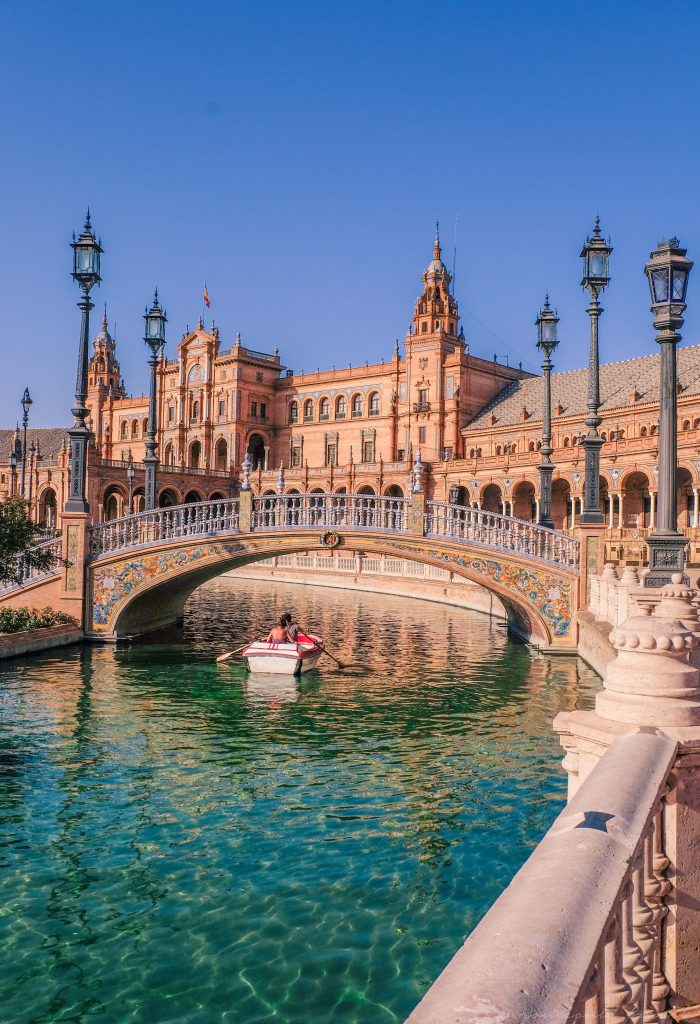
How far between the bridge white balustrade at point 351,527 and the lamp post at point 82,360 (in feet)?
3.83

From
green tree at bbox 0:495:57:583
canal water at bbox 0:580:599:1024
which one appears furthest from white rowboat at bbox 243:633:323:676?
green tree at bbox 0:495:57:583

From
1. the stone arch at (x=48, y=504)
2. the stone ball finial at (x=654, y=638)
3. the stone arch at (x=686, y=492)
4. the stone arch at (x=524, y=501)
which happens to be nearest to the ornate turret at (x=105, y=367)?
the stone arch at (x=48, y=504)

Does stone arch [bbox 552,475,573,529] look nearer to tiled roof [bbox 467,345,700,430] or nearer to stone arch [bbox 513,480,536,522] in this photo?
stone arch [bbox 513,480,536,522]

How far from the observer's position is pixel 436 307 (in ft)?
227

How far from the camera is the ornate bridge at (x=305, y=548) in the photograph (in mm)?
22109

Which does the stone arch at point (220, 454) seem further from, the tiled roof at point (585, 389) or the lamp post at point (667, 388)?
the lamp post at point (667, 388)

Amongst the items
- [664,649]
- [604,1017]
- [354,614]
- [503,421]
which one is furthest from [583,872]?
[503,421]

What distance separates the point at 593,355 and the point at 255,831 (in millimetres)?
16281

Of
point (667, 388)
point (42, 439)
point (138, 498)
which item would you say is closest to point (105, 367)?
point (42, 439)

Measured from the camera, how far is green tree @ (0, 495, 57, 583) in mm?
21578

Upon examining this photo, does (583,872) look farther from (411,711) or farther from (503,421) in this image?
(503,421)

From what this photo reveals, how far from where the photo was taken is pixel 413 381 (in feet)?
226

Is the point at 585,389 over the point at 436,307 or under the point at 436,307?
under

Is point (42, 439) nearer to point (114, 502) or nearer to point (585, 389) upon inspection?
point (114, 502)
